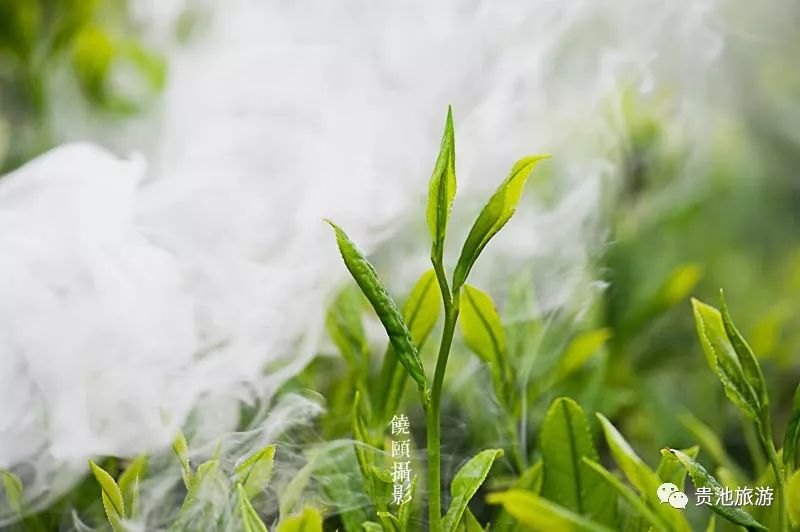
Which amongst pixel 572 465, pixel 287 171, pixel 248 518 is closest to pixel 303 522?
pixel 248 518

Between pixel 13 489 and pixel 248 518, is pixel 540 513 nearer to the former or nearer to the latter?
pixel 248 518

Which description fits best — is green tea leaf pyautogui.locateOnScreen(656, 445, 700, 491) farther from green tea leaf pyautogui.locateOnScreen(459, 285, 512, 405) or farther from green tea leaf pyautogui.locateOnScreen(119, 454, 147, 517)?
green tea leaf pyautogui.locateOnScreen(119, 454, 147, 517)

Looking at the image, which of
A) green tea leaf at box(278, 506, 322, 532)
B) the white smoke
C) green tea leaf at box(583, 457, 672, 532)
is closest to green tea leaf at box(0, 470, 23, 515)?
the white smoke

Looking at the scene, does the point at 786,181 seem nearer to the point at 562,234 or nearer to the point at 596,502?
the point at 562,234

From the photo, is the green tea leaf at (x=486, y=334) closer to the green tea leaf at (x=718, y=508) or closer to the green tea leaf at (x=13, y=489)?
the green tea leaf at (x=718, y=508)

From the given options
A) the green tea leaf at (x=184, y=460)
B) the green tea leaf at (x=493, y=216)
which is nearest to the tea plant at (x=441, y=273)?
the green tea leaf at (x=493, y=216)

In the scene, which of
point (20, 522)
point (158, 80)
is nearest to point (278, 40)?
point (158, 80)
